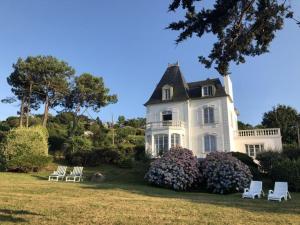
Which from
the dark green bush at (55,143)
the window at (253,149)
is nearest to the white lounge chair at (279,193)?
the window at (253,149)

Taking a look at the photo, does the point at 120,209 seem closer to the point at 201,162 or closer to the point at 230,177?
the point at 230,177

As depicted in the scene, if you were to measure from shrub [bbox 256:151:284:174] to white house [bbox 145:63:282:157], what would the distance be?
1036 centimetres

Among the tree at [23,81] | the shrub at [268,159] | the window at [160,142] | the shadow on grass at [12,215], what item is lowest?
the shadow on grass at [12,215]

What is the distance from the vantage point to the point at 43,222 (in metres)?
7.98

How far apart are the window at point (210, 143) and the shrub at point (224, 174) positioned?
45.7 ft

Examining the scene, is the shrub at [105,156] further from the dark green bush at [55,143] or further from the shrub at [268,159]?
the shrub at [268,159]

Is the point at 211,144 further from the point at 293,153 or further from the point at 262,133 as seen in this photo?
the point at 293,153

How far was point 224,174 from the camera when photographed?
1867 cm

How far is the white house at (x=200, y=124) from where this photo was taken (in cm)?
3325

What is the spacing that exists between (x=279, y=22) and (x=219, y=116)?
26.0m

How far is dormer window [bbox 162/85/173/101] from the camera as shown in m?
36.6

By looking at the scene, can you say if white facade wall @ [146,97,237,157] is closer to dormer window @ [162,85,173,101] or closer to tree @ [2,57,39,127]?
dormer window @ [162,85,173,101]

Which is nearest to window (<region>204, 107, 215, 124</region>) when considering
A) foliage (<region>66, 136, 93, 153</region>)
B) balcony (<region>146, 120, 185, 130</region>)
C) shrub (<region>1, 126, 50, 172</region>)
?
balcony (<region>146, 120, 185, 130</region>)

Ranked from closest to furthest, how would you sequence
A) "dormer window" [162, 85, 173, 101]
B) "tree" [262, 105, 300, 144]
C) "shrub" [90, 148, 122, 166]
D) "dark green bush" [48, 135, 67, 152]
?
"shrub" [90, 148, 122, 166] < "dormer window" [162, 85, 173, 101] < "dark green bush" [48, 135, 67, 152] < "tree" [262, 105, 300, 144]
